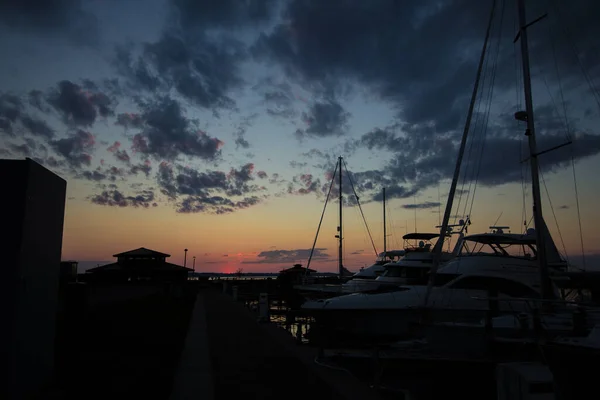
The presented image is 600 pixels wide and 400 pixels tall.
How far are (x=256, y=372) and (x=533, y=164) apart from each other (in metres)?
10.8

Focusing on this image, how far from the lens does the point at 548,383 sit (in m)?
4.99

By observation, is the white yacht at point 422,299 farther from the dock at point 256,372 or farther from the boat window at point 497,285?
the dock at point 256,372

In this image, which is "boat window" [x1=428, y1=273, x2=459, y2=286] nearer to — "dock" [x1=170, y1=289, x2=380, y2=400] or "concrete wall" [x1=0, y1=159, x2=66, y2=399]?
"dock" [x1=170, y1=289, x2=380, y2=400]

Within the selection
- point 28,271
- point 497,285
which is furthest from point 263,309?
point 28,271

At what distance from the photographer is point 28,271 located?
6.64m

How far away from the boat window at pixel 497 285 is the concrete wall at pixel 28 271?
1458 centimetres

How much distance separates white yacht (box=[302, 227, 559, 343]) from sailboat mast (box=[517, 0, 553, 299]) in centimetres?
309

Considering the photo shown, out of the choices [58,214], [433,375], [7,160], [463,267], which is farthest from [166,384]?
[463,267]

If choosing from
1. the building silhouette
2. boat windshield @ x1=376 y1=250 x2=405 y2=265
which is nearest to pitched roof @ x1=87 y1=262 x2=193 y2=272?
the building silhouette

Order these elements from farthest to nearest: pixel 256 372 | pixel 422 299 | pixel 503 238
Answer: pixel 503 238, pixel 422 299, pixel 256 372

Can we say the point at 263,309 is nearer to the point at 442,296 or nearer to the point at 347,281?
the point at 442,296

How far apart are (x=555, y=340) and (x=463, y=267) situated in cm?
813

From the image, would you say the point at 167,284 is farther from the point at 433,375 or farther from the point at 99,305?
the point at 433,375

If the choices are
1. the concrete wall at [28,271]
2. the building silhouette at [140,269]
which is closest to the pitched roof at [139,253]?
the building silhouette at [140,269]
